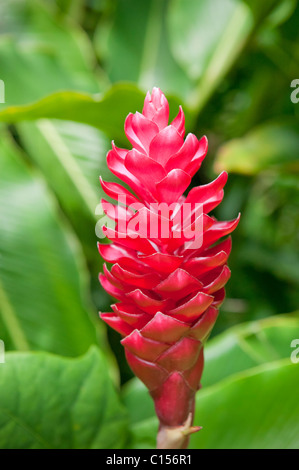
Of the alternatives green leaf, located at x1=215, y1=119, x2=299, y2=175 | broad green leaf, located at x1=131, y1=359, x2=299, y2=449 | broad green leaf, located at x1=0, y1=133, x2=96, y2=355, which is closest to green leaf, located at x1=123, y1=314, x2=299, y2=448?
broad green leaf, located at x1=131, y1=359, x2=299, y2=449

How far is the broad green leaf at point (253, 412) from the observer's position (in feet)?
1.38

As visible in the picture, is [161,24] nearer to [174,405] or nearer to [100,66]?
[100,66]

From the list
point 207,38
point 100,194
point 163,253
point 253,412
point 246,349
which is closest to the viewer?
point 163,253

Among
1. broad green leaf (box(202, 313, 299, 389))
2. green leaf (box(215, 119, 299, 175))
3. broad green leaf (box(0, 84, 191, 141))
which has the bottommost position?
broad green leaf (box(202, 313, 299, 389))

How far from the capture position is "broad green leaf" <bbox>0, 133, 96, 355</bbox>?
573 mm

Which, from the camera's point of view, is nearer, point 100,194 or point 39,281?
point 39,281

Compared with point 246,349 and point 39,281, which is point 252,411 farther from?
point 39,281

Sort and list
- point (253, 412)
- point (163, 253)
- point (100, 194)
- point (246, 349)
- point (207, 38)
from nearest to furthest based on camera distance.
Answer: point (163, 253) < point (253, 412) < point (246, 349) < point (100, 194) < point (207, 38)

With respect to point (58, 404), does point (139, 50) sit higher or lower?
higher

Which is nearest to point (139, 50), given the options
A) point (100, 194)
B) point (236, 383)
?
point (100, 194)

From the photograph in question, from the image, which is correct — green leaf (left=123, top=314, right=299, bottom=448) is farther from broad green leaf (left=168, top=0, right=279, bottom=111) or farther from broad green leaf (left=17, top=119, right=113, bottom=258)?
broad green leaf (left=168, top=0, right=279, bottom=111)

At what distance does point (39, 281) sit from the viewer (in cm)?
59

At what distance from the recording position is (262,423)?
17.1 inches

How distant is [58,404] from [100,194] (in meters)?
0.34
